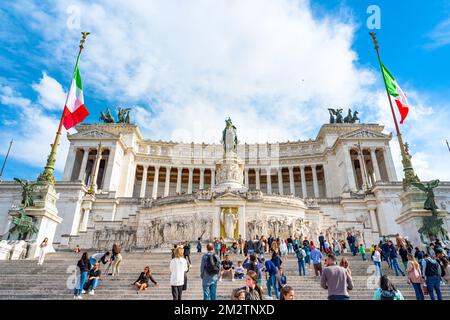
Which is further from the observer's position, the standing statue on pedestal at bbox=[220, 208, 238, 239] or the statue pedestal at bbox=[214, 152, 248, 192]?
the statue pedestal at bbox=[214, 152, 248, 192]

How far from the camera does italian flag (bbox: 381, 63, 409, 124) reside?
68.6 feet

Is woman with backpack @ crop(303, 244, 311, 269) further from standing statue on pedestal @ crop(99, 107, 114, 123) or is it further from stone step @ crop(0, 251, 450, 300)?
standing statue on pedestal @ crop(99, 107, 114, 123)

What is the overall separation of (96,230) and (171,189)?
3941cm

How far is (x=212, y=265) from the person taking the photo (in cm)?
805

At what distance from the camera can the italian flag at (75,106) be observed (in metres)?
20.8

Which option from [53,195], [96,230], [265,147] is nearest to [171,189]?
[265,147]

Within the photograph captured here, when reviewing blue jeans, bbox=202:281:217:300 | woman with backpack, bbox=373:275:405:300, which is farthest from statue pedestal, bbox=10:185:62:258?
woman with backpack, bbox=373:275:405:300

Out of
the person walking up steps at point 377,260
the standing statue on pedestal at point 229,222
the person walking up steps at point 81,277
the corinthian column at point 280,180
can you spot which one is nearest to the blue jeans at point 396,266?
the person walking up steps at point 377,260

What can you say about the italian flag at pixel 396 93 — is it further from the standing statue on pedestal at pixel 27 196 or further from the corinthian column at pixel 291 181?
the corinthian column at pixel 291 181

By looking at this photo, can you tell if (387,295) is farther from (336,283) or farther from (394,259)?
(394,259)

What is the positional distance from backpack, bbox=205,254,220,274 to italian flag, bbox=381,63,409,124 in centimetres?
1828

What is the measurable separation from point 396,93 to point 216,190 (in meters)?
17.4

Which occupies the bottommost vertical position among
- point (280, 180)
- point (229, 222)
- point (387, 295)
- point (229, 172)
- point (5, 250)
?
point (387, 295)

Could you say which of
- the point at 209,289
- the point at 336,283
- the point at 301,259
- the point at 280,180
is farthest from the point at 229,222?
the point at 280,180
